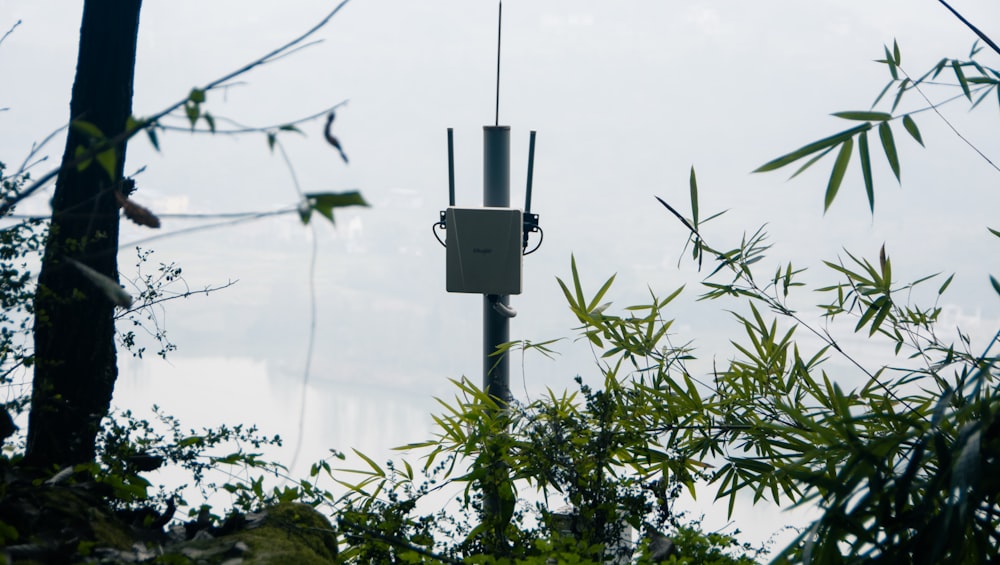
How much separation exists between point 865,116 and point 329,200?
1.26m

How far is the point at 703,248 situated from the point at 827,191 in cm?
81

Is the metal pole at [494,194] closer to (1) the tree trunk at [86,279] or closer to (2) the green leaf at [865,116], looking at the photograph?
(1) the tree trunk at [86,279]

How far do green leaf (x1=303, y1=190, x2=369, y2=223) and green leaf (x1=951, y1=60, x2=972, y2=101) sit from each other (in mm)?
1564

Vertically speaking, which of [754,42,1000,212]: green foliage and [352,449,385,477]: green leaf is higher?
[754,42,1000,212]: green foliage

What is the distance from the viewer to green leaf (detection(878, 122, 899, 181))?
71.3 inches

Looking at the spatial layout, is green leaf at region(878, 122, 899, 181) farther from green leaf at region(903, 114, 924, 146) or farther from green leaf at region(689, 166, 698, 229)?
green leaf at region(689, 166, 698, 229)

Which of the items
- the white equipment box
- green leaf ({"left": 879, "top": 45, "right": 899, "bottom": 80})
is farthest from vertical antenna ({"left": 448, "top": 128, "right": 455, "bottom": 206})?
green leaf ({"left": 879, "top": 45, "right": 899, "bottom": 80})

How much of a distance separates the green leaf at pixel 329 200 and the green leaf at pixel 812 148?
100 cm

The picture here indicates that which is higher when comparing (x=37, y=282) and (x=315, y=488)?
(x=37, y=282)

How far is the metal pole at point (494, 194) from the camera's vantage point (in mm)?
2947

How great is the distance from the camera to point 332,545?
A: 5.85 ft

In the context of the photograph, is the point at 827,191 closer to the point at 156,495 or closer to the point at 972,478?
the point at 972,478

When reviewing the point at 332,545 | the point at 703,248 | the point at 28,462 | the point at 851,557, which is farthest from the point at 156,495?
the point at 703,248

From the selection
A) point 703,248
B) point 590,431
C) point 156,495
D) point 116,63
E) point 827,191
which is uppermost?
point 116,63
